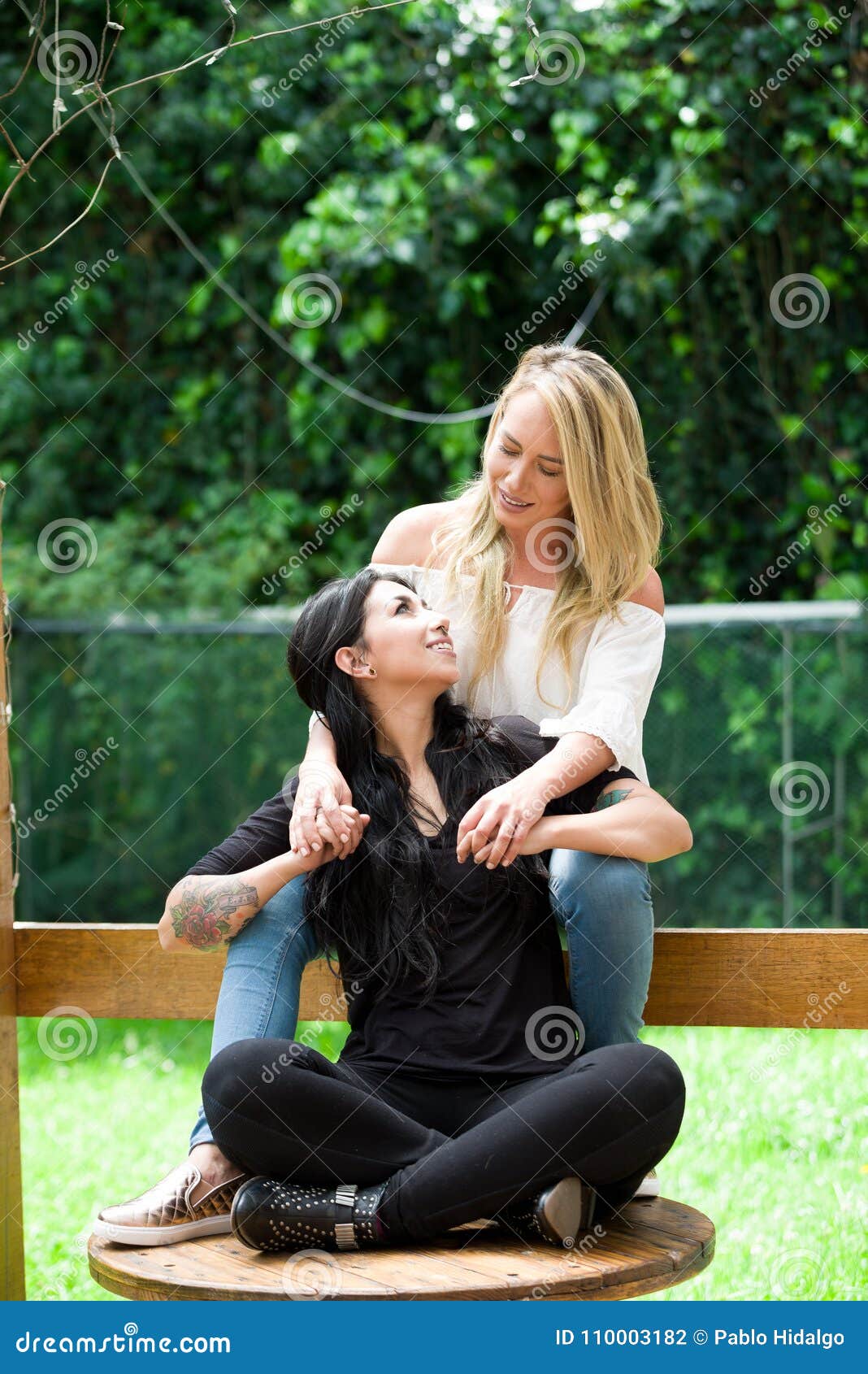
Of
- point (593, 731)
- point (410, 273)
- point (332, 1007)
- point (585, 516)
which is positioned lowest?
point (332, 1007)

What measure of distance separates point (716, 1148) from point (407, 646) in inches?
75.0

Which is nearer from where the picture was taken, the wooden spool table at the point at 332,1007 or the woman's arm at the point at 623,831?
the wooden spool table at the point at 332,1007

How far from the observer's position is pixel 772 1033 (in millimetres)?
4332

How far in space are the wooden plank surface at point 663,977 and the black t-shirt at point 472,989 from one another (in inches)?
7.8

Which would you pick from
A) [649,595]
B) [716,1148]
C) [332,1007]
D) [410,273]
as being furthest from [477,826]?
[410,273]

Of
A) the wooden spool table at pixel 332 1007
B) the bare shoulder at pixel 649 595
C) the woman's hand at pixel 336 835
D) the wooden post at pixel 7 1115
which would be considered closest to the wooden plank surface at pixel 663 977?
the wooden spool table at pixel 332 1007

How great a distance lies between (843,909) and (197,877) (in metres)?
3.41

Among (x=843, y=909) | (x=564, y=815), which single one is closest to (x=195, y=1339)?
→ (x=564, y=815)

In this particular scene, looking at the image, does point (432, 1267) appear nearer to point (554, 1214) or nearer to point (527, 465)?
point (554, 1214)

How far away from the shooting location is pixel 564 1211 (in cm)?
168

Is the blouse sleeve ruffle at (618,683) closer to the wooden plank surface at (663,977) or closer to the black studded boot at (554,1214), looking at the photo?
the wooden plank surface at (663,977)

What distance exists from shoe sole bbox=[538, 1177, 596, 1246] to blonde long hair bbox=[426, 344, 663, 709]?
0.79m

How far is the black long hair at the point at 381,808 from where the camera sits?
1.96 meters

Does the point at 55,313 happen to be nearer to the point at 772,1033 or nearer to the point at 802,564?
the point at 802,564
